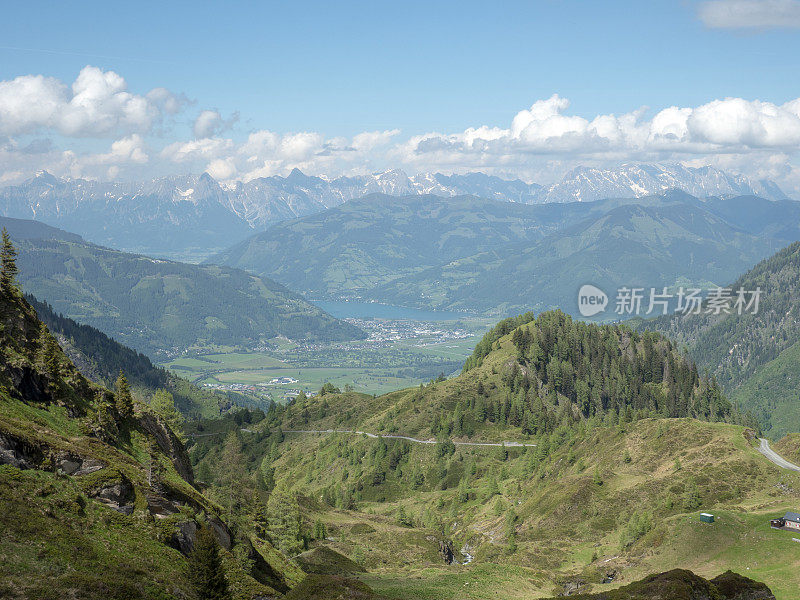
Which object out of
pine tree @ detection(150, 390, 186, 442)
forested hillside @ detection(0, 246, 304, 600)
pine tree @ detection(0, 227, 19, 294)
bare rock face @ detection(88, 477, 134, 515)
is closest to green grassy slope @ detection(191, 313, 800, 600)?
forested hillside @ detection(0, 246, 304, 600)

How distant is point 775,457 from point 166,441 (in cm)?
11152

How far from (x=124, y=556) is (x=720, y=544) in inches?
2988

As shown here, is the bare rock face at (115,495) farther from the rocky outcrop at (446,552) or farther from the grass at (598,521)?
the rocky outcrop at (446,552)

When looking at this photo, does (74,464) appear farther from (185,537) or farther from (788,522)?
(788,522)

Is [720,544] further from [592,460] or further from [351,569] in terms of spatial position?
[592,460]

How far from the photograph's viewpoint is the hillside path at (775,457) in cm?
10831

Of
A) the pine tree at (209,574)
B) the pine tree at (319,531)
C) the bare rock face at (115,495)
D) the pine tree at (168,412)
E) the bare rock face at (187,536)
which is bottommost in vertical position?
the pine tree at (319,531)

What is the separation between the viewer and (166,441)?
290 ft

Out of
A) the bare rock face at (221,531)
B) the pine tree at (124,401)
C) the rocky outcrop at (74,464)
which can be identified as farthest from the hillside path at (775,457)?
the rocky outcrop at (74,464)

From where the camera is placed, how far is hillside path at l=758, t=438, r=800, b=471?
108 m

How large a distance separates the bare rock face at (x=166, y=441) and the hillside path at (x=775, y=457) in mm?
102798

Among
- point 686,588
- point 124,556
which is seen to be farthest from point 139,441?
point 686,588

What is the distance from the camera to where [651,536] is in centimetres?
9250

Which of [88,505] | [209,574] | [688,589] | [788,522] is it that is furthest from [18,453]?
[788,522]
